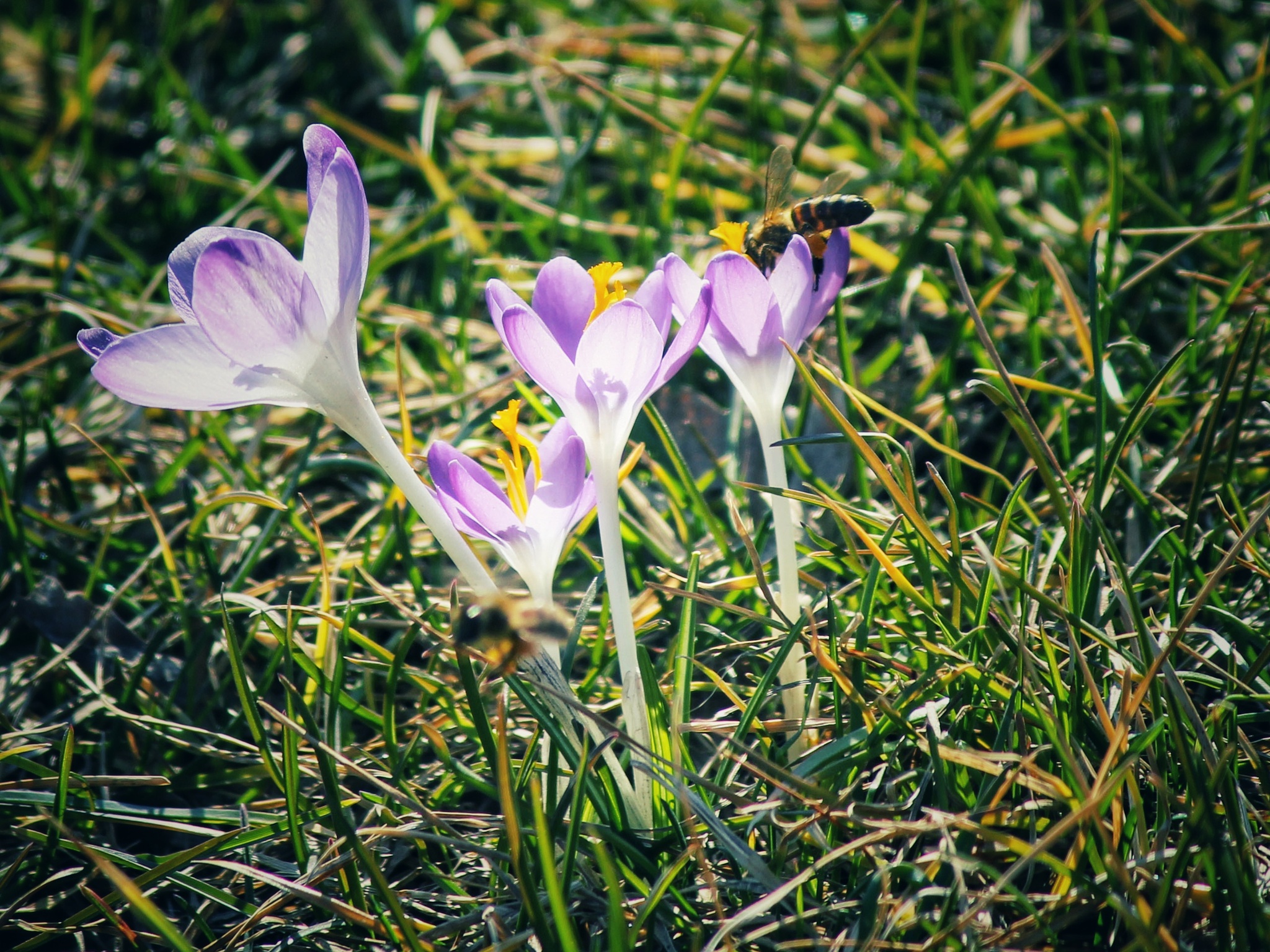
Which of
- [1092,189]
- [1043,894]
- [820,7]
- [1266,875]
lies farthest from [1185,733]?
[820,7]

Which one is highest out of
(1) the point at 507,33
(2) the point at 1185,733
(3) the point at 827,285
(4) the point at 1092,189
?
(1) the point at 507,33

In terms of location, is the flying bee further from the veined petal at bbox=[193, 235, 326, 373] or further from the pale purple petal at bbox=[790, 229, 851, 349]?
the pale purple petal at bbox=[790, 229, 851, 349]

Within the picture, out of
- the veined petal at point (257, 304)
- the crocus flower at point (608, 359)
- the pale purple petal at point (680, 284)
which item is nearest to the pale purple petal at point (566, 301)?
the crocus flower at point (608, 359)

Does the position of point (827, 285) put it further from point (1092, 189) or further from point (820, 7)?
point (820, 7)

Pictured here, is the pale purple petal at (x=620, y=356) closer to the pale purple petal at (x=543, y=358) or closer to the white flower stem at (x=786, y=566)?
the pale purple petal at (x=543, y=358)

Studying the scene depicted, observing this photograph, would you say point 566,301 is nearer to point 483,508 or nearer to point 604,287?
point 604,287

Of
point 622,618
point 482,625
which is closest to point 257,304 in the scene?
point 482,625
